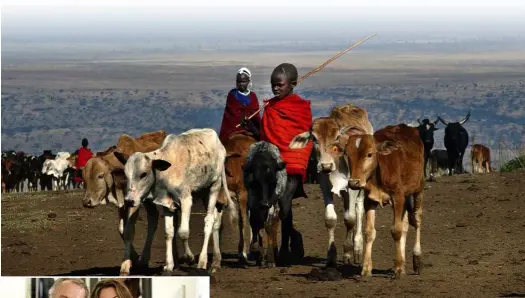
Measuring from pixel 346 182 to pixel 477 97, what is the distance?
250 feet

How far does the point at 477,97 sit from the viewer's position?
91.8m

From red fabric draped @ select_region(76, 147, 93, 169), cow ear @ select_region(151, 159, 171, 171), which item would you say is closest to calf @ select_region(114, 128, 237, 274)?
cow ear @ select_region(151, 159, 171, 171)

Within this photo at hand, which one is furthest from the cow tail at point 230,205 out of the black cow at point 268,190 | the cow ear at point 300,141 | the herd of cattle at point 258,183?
the cow ear at point 300,141

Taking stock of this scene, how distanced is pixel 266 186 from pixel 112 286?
276 inches

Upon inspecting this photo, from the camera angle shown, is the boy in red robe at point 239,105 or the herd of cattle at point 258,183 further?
the boy in red robe at point 239,105

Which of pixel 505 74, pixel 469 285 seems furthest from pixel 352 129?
pixel 505 74

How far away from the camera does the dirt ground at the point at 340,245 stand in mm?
15641

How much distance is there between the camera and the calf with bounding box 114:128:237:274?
52.0 feet

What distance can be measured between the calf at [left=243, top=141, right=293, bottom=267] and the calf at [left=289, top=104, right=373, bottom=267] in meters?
0.30

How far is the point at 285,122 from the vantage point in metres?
17.8

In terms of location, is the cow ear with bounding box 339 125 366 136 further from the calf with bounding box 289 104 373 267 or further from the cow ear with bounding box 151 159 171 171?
the cow ear with bounding box 151 159 171 171

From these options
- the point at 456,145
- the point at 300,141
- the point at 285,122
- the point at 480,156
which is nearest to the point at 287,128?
the point at 285,122

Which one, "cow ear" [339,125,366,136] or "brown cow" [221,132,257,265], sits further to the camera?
"brown cow" [221,132,257,265]

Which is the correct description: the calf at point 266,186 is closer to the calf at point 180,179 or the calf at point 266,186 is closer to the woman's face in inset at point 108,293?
the calf at point 180,179
